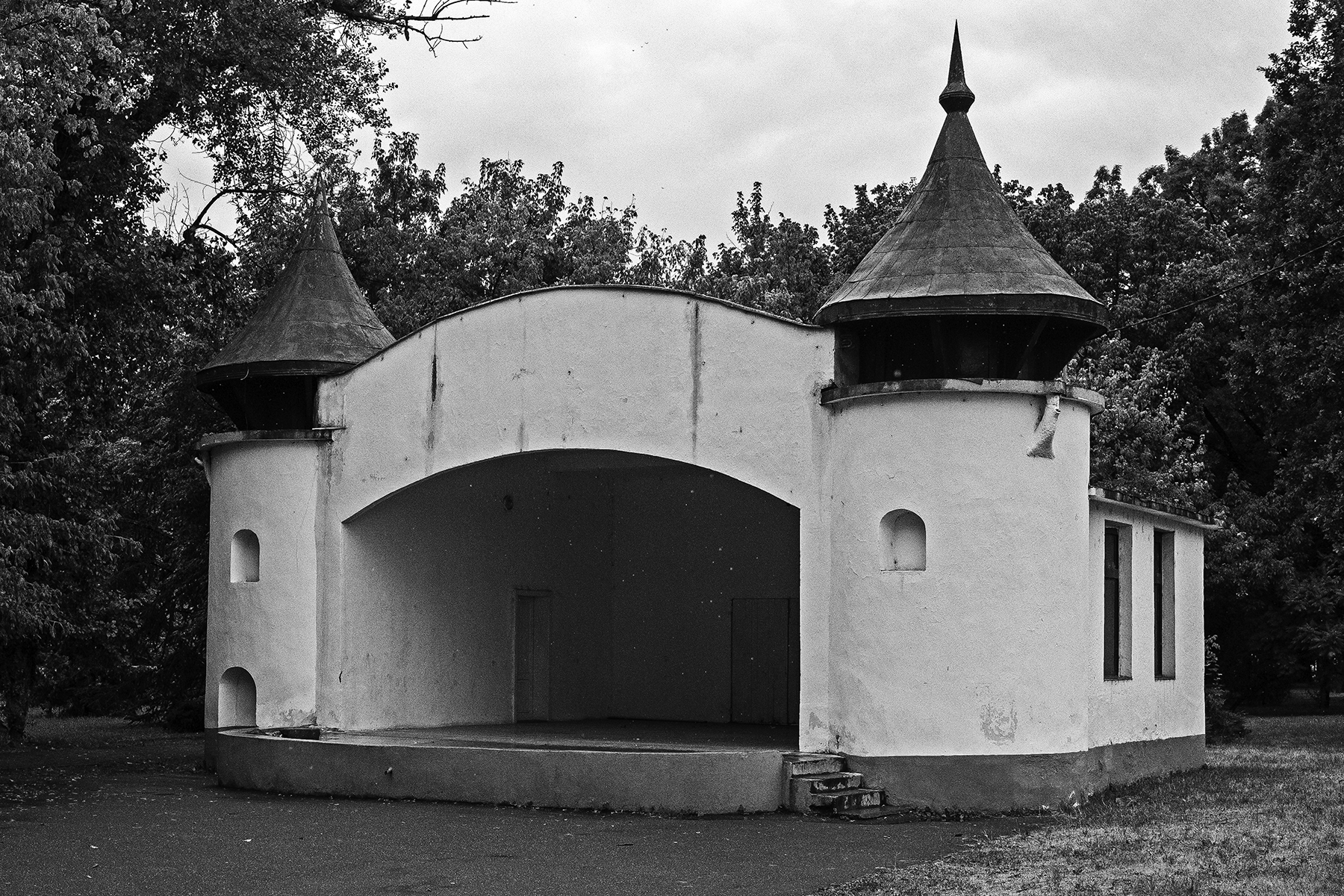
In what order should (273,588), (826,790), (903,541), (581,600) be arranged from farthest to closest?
(581,600)
(273,588)
(903,541)
(826,790)

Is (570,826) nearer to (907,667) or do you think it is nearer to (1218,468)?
(907,667)

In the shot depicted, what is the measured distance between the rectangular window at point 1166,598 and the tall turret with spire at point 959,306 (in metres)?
4.06

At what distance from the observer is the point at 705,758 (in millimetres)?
15375

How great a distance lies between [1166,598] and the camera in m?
19.7

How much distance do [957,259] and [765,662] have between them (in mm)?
7583

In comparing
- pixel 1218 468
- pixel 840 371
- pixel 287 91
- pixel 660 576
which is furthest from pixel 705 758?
pixel 1218 468

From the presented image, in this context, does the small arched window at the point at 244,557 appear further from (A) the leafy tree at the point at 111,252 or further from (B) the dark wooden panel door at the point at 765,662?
(B) the dark wooden panel door at the point at 765,662

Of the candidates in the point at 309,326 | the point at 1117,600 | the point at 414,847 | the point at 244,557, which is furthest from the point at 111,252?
the point at 1117,600

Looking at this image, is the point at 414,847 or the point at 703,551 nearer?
the point at 414,847

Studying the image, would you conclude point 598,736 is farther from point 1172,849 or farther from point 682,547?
point 1172,849

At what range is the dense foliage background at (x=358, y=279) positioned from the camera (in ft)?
59.4

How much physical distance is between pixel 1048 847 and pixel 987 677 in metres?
2.56

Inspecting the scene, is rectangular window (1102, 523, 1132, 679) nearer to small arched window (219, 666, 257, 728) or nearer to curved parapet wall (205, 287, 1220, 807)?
curved parapet wall (205, 287, 1220, 807)

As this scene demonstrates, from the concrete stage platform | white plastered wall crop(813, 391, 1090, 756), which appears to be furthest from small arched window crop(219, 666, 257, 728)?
white plastered wall crop(813, 391, 1090, 756)
